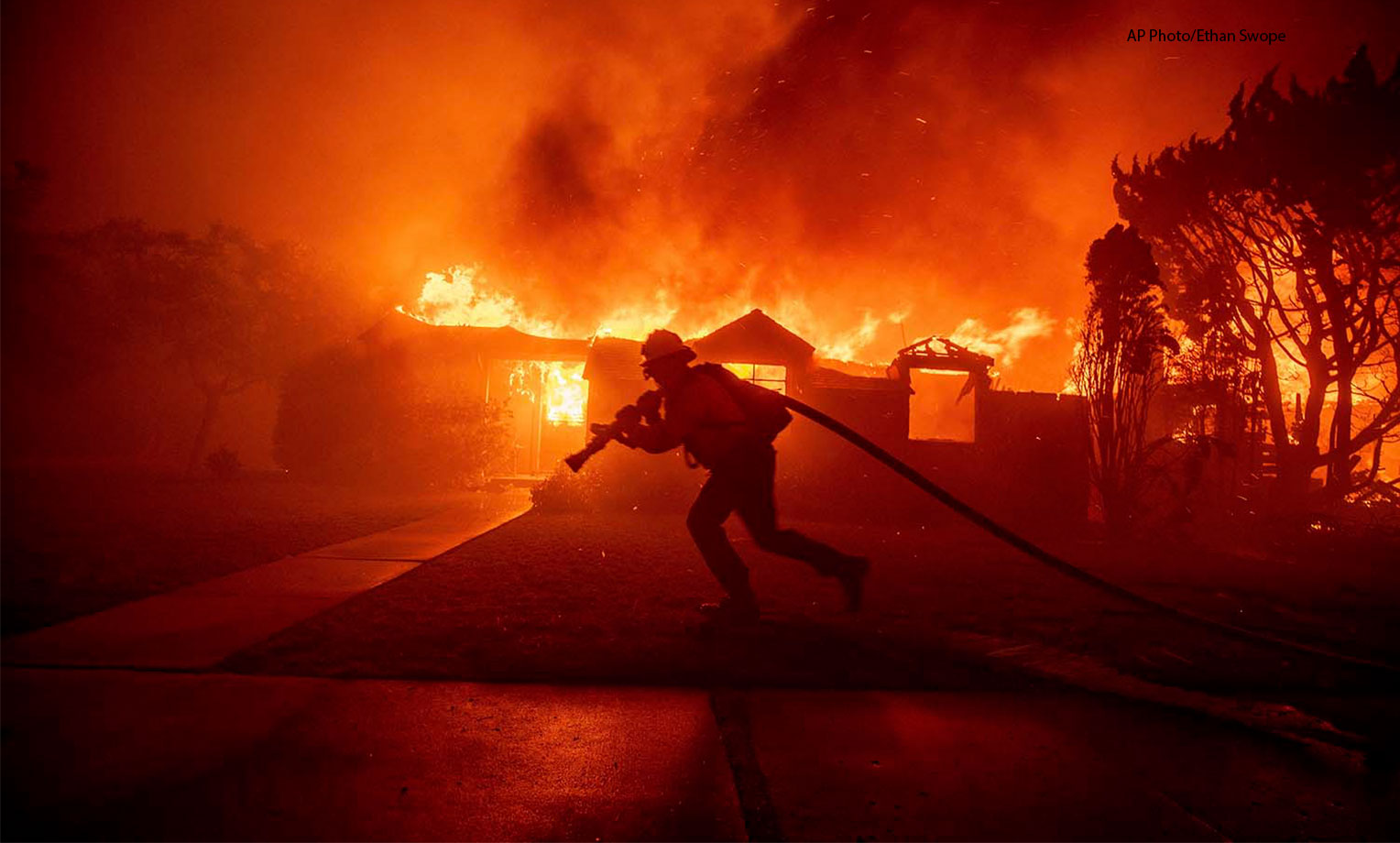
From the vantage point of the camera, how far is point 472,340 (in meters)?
20.3

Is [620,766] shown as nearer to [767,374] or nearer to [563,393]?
[767,374]

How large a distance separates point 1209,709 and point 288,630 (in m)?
4.85

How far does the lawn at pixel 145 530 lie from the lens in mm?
4812

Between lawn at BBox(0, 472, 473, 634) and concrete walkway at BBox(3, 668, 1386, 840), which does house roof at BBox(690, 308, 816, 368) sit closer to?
lawn at BBox(0, 472, 473, 634)

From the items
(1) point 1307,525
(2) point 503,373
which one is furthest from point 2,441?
(1) point 1307,525

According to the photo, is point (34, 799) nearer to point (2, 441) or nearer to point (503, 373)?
point (503, 373)

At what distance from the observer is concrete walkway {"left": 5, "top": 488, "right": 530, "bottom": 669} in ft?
11.0

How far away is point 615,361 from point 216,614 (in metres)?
12.2

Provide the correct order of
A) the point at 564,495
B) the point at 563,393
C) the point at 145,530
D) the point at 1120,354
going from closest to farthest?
1. the point at 145,530
2. the point at 1120,354
3. the point at 564,495
4. the point at 563,393

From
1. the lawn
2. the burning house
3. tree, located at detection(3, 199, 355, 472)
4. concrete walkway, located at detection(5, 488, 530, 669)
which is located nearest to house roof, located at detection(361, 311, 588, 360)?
the burning house

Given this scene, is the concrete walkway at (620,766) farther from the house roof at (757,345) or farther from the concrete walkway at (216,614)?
the house roof at (757,345)

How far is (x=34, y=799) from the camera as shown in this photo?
6.65 feet

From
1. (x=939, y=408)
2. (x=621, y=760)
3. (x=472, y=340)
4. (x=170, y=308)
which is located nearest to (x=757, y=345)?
(x=472, y=340)

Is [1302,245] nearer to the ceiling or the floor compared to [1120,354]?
nearer to the ceiling
